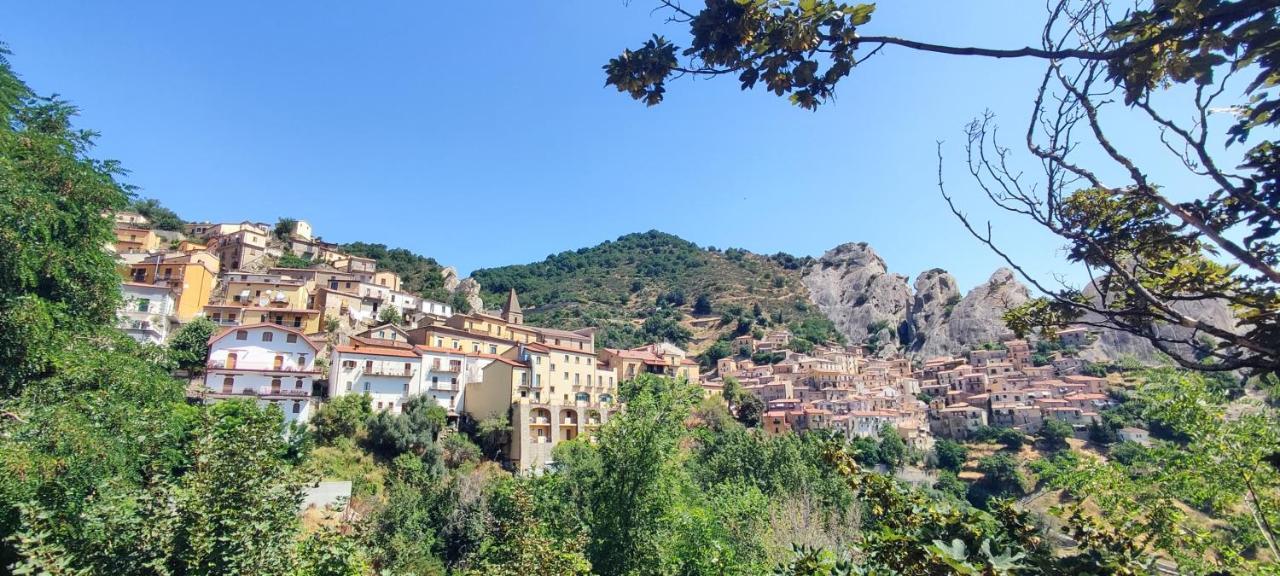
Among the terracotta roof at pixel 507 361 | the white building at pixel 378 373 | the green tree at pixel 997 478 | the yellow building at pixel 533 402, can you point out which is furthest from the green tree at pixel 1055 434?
the white building at pixel 378 373

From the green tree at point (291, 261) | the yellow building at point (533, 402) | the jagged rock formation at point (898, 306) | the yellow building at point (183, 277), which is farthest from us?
the jagged rock formation at point (898, 306)

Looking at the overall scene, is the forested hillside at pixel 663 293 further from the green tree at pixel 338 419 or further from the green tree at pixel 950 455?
the green tree at pixel 338 419

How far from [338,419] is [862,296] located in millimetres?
108440

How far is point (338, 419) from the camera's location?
1193 inches

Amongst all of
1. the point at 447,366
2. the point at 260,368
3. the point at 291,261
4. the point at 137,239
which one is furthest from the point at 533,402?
the point at 137,239

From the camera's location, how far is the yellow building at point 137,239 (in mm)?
46812

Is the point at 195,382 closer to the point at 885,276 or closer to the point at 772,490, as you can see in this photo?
the point at 772,490

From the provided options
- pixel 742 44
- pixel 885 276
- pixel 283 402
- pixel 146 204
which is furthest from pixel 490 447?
→ pixel 885 276

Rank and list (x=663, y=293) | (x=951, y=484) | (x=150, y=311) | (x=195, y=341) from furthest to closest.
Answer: (x=663, y=293) < (x=951, y=484) < (x=150, y=311) < (x=195, y=341)

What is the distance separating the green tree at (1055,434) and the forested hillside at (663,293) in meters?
40.7

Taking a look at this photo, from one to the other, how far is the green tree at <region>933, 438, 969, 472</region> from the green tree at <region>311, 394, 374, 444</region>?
53007mm

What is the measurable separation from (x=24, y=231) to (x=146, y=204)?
74710 millimetres

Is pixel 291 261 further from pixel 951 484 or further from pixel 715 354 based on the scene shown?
pixel 951 484

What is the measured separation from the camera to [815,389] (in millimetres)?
70000
